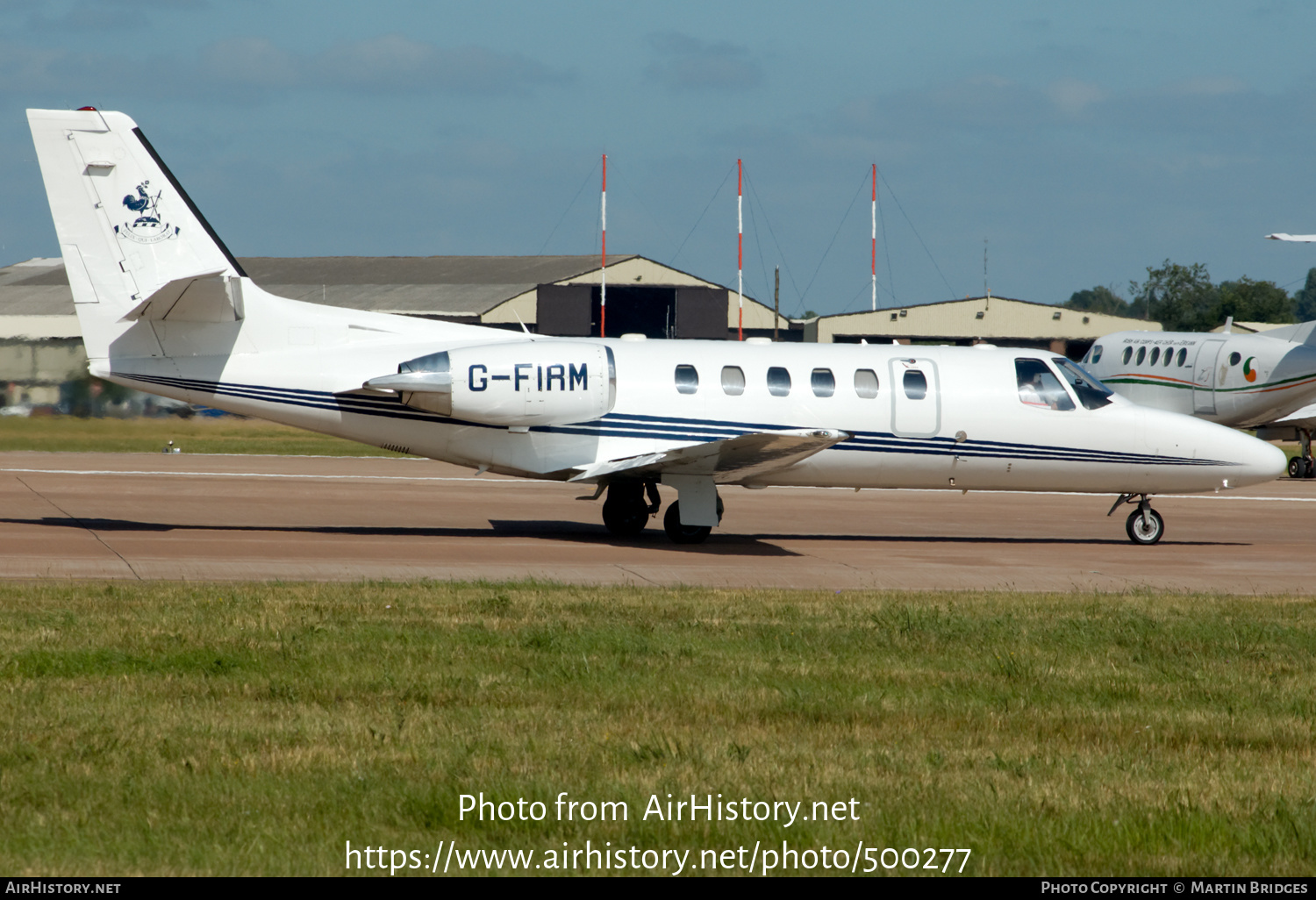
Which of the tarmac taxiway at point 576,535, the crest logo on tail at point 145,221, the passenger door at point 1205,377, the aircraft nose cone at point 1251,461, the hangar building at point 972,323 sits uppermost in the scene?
the hangar building at point 972,323

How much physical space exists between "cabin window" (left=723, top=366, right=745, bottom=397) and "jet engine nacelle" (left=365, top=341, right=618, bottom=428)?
157cm

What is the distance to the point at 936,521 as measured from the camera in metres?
23.2

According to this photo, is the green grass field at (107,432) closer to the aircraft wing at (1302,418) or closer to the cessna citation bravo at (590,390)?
the cessna citation bravo at (590,390)

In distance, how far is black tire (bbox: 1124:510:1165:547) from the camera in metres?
20.5

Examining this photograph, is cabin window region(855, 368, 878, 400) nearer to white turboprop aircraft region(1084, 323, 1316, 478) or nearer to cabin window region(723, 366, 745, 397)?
cabin window region(723, 366, 745, 397)

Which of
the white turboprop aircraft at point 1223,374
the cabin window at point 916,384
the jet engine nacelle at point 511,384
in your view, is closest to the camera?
the jet engine nacelle at point 511,384

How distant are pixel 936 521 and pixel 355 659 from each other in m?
15.1

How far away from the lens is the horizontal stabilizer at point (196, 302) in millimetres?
16969

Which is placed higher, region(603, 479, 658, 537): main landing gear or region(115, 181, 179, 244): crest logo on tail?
region(115, 181, 179, 244): crest logo on tail

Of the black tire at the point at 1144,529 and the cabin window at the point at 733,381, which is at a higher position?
the cabin window at the point at 733,381

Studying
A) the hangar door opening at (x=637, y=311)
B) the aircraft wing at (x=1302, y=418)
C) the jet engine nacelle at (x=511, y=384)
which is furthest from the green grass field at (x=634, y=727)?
the hangar door opening at (x=637, y=311)

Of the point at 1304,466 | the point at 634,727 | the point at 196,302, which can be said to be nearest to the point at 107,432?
the point at 196,302

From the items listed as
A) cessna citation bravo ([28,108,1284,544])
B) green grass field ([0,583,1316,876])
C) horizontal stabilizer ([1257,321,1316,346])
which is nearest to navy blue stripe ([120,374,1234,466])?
cessna citation bravo ([28,108,1284,544])

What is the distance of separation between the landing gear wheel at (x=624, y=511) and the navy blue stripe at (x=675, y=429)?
1.50 metres
